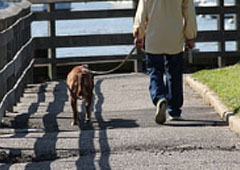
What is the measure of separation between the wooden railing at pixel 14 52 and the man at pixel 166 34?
1.65 metres

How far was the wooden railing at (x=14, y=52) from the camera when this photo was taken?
8.98 metres

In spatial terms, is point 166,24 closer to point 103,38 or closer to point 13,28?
point 13,28

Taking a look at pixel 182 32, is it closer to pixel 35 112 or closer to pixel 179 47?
pixel 179 47

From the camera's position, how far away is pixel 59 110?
10078 millimetres

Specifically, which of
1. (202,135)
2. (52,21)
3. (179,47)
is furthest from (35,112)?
(52,21)

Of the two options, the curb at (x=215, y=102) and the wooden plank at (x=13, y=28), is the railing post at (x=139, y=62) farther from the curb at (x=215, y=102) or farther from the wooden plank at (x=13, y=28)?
the curb at (x=215, y=102)

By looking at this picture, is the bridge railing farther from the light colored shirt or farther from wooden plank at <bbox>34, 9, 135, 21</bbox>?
the light colored shirt

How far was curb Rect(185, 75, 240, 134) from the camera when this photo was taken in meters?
7.82

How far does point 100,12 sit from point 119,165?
8.72 metres

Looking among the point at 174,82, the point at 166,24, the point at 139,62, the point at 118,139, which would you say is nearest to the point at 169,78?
the point at 174,82

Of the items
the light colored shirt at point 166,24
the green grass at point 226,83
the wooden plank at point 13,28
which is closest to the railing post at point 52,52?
the wooden plank at point 13,28

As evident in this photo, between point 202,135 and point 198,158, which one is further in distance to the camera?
point 202,135

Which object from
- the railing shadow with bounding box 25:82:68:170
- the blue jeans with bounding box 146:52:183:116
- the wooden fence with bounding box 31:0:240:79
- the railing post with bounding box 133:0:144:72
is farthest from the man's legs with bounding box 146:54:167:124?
the railing post with bounding box 133:0:144:72

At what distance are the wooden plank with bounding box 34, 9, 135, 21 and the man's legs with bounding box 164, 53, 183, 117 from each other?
6.05 meters
